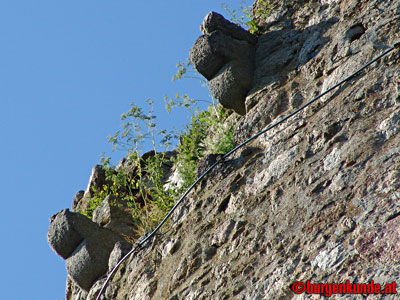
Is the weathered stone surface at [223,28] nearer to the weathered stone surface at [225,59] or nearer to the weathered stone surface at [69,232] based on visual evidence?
the weathered stone surface at [225,59]

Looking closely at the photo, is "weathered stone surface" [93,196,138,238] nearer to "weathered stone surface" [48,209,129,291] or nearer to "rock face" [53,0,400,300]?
"weathered stone surface" [48,209,129,291]

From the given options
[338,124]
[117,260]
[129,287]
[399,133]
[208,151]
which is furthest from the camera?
[208,151]

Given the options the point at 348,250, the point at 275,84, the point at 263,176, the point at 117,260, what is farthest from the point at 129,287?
the point at 348,250

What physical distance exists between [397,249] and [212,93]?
10.2ft

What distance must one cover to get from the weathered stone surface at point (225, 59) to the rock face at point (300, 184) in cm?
3

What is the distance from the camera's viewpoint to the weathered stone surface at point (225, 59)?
6.58 m

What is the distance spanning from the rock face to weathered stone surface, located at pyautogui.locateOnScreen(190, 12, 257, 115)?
3 centimetres

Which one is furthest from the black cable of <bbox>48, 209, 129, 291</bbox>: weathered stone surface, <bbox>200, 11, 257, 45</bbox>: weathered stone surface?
<bbox>200, 11, 257, 45</bbox>: weathered stone surface

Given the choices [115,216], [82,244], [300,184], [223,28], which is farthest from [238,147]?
[115,216]

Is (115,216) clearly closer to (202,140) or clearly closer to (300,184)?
(202,140)

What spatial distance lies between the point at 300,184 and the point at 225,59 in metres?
2.02

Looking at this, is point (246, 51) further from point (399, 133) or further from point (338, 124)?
point (399, 133)

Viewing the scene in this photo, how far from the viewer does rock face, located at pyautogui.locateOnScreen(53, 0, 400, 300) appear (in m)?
4.30

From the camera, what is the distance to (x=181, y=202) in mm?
6340
